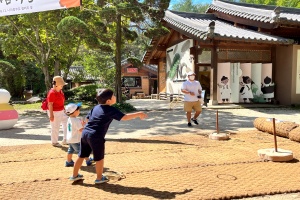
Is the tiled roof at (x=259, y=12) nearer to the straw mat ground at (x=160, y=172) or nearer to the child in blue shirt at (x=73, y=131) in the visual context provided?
the straw mat ground at (x=160, y=172)

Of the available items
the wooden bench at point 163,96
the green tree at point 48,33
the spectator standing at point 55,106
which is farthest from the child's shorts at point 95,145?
the wooden bench at point 163,96

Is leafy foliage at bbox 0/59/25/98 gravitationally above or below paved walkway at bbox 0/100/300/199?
above

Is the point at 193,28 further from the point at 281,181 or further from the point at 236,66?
the point at 281,181

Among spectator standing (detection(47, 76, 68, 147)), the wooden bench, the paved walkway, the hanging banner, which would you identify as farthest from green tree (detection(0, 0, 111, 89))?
the wooden bench

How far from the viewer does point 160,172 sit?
3982 mm

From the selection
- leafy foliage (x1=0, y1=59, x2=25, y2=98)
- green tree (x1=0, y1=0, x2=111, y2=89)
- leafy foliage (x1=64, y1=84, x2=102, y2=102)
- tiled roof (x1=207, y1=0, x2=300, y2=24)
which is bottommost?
leafy foliage (x1=64, y1=84, x2=102, y2=102)

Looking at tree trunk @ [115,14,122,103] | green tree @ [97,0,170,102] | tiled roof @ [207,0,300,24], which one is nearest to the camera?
green tree @ [97,0,170,102]

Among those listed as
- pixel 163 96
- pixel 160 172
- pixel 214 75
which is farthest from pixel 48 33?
pixel 160 172

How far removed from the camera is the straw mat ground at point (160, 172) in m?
3.26

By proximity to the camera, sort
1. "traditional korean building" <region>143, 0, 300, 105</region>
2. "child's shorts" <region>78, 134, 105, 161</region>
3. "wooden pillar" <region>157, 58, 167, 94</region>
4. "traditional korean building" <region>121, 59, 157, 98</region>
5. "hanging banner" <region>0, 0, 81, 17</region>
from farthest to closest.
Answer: "traditional korean building" <region>121, 59, 157, 98</region> < "wooden pillar" <region>157, 58, 167, 94</region> < "traditional korean building" <region>143, 0, 300, 105</region> < "hanging banner" <region>0, 0, 81, 17</region> < "child's shorts" <region>78, 134, 105, 161</region>

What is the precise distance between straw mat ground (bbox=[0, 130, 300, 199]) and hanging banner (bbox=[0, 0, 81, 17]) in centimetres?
405

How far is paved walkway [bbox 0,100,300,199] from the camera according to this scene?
3.27 metres

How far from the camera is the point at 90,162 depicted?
4453 millimetres

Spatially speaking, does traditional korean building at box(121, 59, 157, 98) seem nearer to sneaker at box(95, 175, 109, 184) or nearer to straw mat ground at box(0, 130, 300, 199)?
straw mat ground at box(0, 130, 300, 199)
